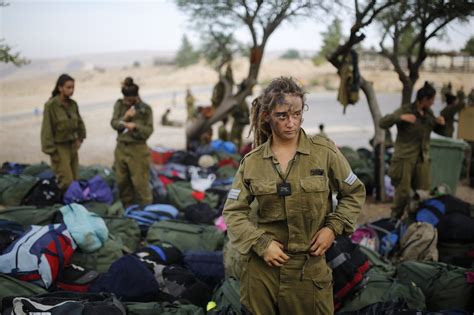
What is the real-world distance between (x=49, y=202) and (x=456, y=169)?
19.3ft

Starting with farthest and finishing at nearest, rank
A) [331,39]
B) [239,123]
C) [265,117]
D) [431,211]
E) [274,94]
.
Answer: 1. [331,39]
2. [239,123]
3. [431,211]
4. [265,117]
5. [274,94]

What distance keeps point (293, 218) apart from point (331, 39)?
1037 inches

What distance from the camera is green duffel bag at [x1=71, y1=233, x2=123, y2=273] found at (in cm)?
407

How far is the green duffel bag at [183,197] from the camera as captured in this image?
261 inches

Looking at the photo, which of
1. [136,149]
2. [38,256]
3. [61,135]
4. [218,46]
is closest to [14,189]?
[61,135]

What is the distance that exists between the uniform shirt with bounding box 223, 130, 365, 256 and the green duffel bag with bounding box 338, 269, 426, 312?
4.08 feet

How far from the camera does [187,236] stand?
190 inches

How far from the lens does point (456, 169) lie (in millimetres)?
6934

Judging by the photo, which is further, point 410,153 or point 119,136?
point 119,136

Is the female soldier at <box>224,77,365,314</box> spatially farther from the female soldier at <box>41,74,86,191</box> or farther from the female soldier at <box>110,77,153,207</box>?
the female soldier at <box>41,74,86,191</box>

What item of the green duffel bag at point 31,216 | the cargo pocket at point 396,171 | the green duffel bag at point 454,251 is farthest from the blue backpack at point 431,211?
the green duffel bag at point 31,216

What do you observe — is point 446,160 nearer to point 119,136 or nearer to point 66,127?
point 119,136

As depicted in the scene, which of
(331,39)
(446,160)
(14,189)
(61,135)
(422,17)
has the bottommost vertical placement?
(14,189)

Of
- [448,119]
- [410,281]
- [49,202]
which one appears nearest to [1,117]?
[49,202]
